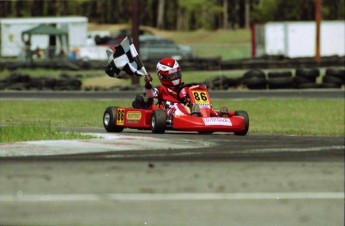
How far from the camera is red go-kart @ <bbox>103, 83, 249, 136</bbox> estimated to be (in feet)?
26.0

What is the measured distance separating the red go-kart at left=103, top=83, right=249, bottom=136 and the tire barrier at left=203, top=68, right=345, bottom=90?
44.9 feet

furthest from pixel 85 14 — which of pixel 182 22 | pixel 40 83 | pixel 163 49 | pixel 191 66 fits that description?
pixel 40 83

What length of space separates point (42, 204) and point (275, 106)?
17.6 metres

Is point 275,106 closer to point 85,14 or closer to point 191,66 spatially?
point 191,66

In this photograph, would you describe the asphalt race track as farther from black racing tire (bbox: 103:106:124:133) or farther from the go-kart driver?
black racing tire (bbox: 103:106:124:133)

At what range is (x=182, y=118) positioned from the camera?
823 cm

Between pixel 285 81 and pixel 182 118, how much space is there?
1504 centimetres

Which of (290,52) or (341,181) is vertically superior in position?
(341,181)

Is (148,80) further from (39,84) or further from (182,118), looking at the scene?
(39,84)

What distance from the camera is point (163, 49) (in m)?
43.1

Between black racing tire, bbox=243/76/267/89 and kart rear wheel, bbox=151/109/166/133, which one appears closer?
kart rear wheel, bbox=151/109/166/133

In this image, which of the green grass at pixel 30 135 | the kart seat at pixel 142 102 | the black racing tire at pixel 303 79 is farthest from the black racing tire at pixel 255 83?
the green grass at pixel 30 135

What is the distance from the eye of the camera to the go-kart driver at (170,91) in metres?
8.31

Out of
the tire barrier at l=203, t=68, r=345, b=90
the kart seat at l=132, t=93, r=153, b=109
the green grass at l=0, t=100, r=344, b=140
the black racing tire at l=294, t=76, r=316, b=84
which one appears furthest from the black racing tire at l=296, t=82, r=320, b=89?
the kart seat at l=132, t=93, r=153, b=109
